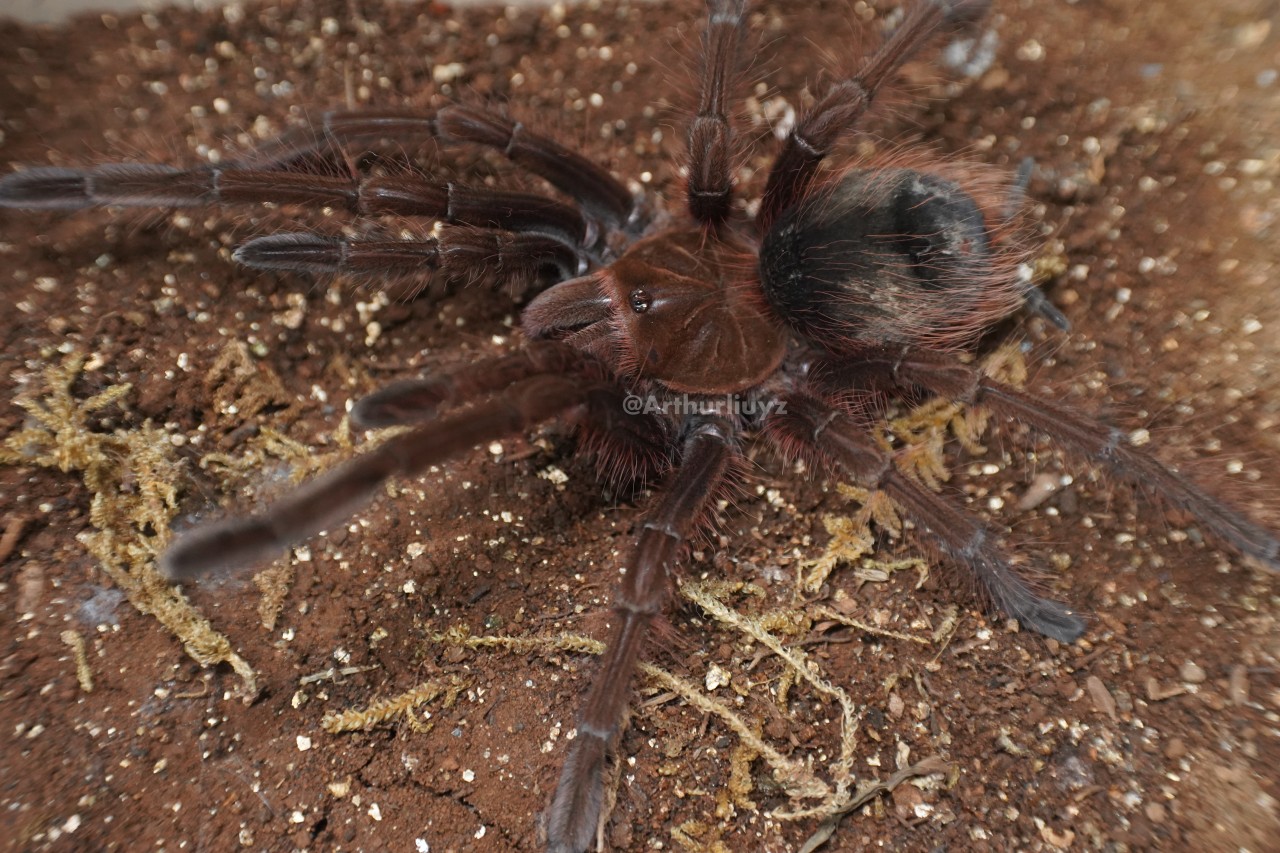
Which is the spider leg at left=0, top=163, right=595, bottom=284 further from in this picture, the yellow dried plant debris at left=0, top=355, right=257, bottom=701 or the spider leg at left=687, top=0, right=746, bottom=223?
the spider leg at left=687, top=0, right=746, bottom=223

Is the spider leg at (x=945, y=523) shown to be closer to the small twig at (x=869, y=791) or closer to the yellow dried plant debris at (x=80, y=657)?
the small twig at (x=869, y=791)

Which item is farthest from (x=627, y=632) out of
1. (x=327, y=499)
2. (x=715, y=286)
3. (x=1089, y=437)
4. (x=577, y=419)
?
(x=1089, y=437)

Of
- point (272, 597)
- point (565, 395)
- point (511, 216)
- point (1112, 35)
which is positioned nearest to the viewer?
point (565, 395)

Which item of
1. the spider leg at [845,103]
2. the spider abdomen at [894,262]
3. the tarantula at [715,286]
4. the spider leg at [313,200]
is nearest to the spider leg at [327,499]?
the tarantula at [715,286]

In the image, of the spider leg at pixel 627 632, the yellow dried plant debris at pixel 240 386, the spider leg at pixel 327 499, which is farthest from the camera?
the yellow dried plant debris at pixel 240 386

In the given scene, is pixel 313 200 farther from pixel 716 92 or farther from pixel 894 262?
pixel 894 262

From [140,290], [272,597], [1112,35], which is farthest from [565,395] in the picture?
[1112,35]

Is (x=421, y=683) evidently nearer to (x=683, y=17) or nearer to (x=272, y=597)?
(x=272, y=597)
